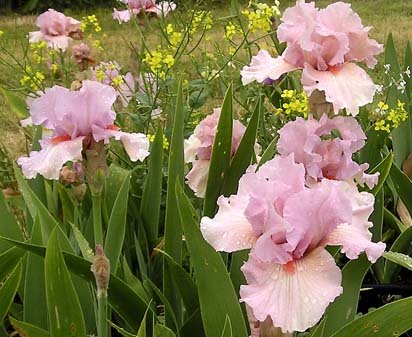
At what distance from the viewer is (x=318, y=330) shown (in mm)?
1078

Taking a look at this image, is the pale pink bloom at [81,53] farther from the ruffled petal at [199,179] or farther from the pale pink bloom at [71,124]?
the pale pink bloom at [71,124]

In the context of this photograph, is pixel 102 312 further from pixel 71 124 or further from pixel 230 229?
pixel 71 124

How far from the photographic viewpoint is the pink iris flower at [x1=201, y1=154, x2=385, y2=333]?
895 mm

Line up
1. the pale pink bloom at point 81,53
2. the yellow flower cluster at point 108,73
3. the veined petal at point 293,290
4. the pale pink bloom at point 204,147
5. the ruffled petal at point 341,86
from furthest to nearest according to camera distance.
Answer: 1. the pale pink bloom at point 81,53
2. the yellow flower cluster at point 108,73
3. the pale pink bloom at point 204,147
4. the ruffled petal at point 341,86
5. the veined petal at point 293,290

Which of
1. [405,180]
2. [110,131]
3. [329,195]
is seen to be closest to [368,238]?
[329,195]

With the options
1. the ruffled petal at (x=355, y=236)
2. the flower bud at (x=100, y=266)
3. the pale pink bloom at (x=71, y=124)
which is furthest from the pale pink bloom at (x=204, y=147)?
the flower bud at (x=100, y=266)

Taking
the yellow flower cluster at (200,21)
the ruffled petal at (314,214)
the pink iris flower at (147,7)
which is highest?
the pink iris flower at (147,7)

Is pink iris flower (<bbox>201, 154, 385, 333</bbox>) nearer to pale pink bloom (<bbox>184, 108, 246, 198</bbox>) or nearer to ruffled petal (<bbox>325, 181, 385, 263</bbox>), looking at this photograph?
ruffled petal (<bbox>325, 181, 385, 263</bbox>)

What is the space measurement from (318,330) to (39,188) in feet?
2.72

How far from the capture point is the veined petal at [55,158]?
3.79 ft

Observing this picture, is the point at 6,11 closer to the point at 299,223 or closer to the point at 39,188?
the point at 39,188

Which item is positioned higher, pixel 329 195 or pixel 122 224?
pixel 329 195

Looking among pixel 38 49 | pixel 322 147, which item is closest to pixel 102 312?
pixel 322 147

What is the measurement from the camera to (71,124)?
1196 millimetres
